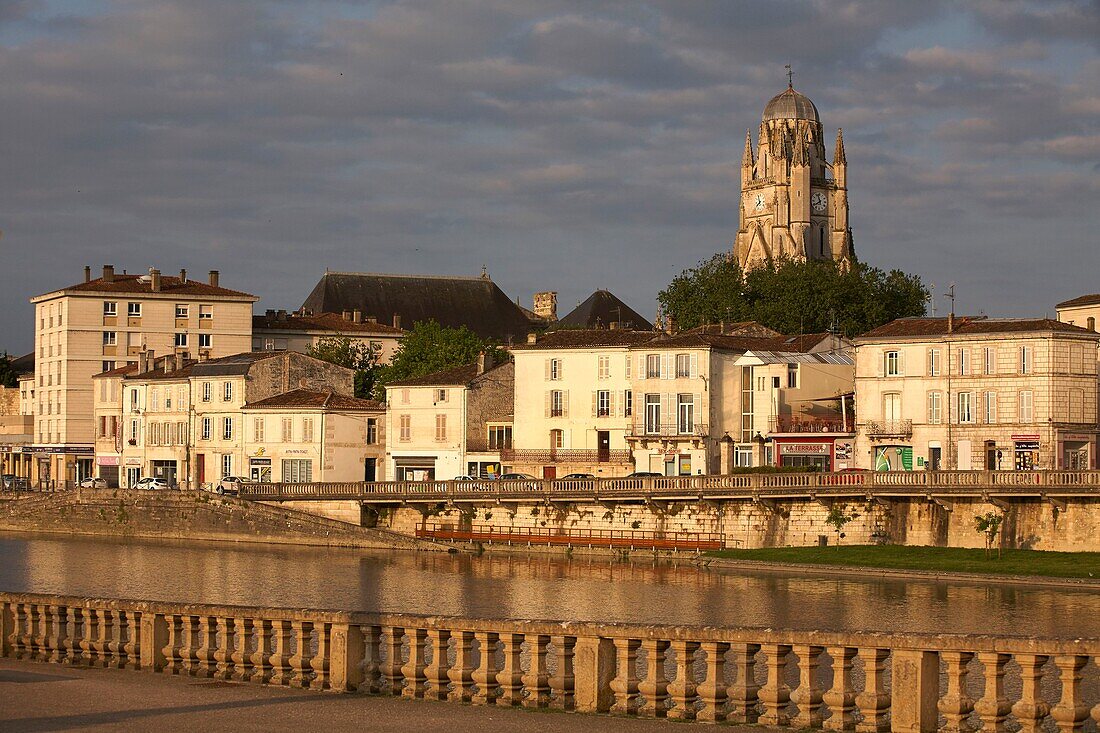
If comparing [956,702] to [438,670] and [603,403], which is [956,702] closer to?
[438,670]

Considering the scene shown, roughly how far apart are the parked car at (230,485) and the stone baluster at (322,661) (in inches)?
2276

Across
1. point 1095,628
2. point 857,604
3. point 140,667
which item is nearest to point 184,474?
point 857,604

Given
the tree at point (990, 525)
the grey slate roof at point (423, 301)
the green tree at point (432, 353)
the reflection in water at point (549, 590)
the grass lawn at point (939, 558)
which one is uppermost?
the grey slate roof at point (423, 301)

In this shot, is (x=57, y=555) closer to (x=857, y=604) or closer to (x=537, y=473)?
(x=537, y=473)

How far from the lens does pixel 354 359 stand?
103062 millimetres

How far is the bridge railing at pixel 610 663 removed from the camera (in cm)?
1585

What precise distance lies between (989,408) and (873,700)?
55014 millimetres

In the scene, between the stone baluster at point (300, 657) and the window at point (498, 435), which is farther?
the window at point (498, 435)

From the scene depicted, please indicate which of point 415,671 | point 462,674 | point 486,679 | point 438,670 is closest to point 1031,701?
point 486,679

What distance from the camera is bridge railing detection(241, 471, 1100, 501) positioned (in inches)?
2255

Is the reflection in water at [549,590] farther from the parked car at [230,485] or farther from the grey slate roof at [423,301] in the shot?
the grey slate roof at [423,301]

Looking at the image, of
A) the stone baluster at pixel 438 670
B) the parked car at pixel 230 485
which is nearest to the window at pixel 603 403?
the parked car at pixel 230 485

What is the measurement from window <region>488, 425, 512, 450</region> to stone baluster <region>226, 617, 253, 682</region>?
62772mm

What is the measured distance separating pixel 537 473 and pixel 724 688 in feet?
208
